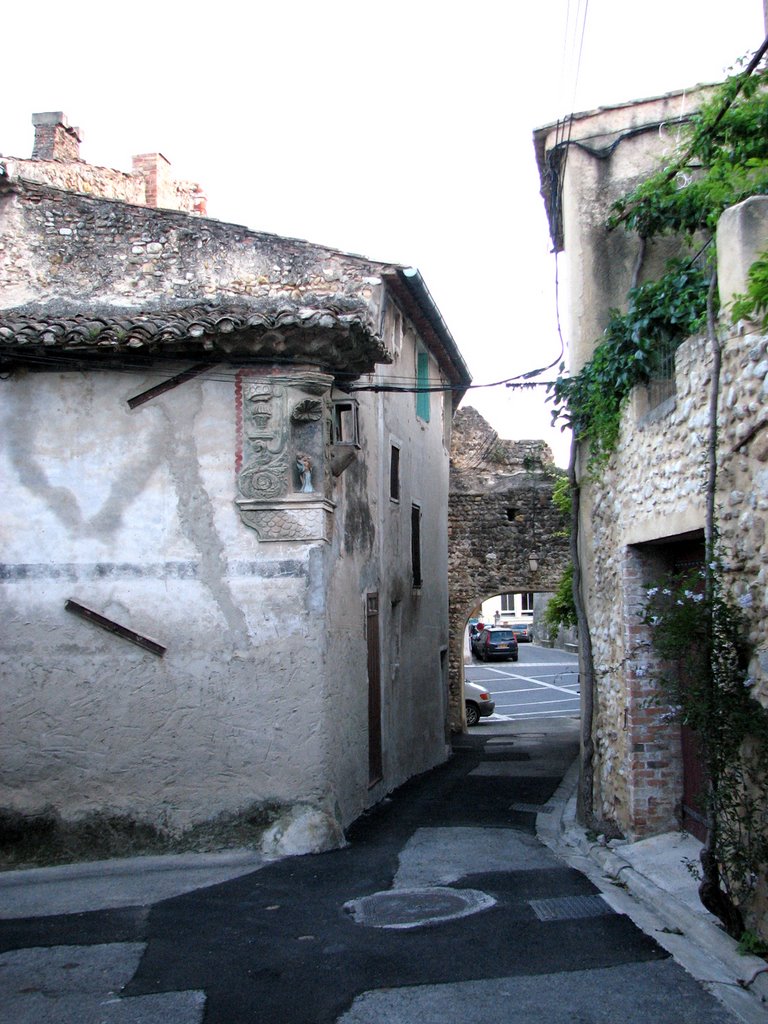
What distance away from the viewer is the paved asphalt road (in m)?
25.4

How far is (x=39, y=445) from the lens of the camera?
8.77 meters

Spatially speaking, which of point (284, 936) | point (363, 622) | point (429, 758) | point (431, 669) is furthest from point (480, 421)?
point (284, 936)

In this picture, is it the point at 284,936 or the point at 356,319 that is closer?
the point at 284,936

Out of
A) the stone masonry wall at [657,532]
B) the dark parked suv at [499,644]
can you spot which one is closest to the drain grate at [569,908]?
the stone masonry wall at [657,532]

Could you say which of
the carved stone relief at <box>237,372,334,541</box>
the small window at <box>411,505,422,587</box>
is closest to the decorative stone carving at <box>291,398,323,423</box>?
the carved stone relief at <box>237,372,334,541</box>

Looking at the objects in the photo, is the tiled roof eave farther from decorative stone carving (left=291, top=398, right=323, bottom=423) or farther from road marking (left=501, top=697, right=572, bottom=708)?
road marking (left=501, top=697, right=572, bottom=708)

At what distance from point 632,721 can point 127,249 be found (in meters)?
7.18

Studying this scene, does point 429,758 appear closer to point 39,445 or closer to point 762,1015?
point 39,445

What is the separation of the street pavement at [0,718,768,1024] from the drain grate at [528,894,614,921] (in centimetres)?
2

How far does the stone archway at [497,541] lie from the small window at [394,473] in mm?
7644

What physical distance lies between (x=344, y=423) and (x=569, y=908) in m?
5.25

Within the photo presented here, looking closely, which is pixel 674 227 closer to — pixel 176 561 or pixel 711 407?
pixel 711 407

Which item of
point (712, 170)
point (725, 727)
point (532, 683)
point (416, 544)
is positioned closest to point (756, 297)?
point (725, 727)

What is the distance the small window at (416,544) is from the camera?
595 inches
